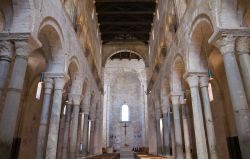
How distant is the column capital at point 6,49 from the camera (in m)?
6.76

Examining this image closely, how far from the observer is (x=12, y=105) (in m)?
6.26

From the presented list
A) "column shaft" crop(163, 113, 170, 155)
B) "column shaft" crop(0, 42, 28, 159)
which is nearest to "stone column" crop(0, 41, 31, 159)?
"column shaft" crop(0, 42, 28, 159)

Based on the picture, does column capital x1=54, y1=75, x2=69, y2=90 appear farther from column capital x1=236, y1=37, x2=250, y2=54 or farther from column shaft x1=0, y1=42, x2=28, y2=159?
column capital x1=236, y1=37, x2=250, y2=54

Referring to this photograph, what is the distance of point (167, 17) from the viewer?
47.1ft

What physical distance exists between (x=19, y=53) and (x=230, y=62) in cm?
643

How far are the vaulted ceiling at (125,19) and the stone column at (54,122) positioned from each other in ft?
36.9

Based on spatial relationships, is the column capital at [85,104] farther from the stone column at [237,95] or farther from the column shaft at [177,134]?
the stone column at [237,95]


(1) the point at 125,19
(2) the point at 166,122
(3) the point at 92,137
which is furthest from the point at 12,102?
(1) the point at 125,19

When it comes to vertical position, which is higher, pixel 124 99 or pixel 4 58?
pixel 124 99

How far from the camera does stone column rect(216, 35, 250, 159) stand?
5.78 m

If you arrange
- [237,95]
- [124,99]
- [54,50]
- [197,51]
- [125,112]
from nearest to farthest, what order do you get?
1. [237,95]
2. [197,51]
3. [54,50]
4. [125,112]
5. [124,99]

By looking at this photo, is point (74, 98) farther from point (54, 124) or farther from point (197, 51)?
point (197, 51)

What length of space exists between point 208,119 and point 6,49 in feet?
25.5

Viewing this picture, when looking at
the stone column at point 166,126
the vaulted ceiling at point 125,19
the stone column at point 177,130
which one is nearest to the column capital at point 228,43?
the stone column at point 177,130
